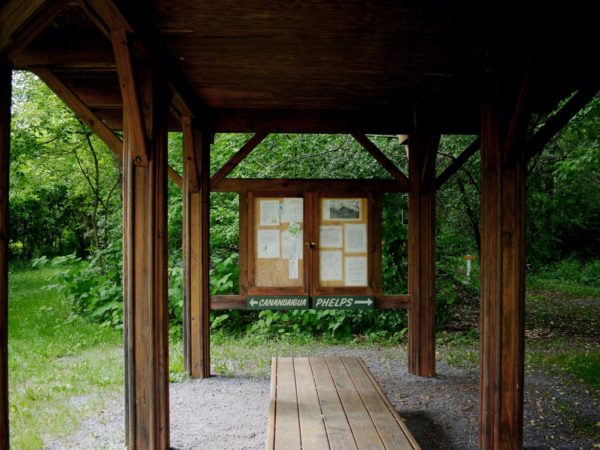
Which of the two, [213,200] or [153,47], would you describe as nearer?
[153,47]

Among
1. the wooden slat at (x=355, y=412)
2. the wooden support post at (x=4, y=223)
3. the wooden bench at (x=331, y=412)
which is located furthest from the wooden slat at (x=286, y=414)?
the wooden support post at (x=4, y=223)

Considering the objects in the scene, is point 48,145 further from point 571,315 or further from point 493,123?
point 571,315

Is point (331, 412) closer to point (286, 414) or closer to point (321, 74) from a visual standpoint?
point (286, 414)

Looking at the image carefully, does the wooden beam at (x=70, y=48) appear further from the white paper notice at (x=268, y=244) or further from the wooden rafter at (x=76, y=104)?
the white paper notice at (x=268, y=244)

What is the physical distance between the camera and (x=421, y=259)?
19.9 ft

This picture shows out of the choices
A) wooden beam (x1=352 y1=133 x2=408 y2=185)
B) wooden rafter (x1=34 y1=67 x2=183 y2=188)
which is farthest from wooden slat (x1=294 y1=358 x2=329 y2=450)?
wooden rafter (x1=34 y1=67 x2=183 y2=188)

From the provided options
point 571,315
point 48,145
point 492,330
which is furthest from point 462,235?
point 48,145

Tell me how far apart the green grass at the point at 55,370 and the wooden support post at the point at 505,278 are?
3.69 m

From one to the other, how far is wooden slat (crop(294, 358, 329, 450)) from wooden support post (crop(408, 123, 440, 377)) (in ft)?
7.25

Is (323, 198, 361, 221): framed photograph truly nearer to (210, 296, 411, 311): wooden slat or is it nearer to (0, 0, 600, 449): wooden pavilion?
(210, 296, 411, 311): wooden slat

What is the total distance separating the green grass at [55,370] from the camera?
4.50m

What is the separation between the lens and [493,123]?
3672 mm

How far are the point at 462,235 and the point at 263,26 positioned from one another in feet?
25.0

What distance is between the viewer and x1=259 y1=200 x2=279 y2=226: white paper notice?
246 inches
